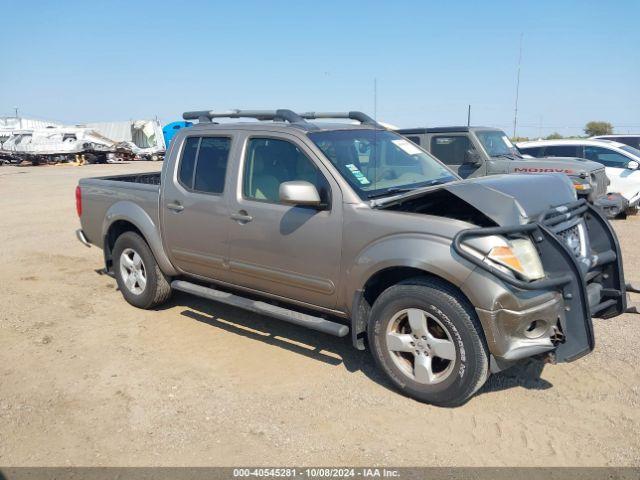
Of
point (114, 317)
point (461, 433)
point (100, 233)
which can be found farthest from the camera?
point (100, 233)

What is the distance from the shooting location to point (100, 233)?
6.21 meters

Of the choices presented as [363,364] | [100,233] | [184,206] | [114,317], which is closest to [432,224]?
[363,364]

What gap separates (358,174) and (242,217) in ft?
3.46

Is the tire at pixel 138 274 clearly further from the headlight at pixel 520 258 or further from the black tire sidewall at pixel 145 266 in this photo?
the headlight at pixel 520 258

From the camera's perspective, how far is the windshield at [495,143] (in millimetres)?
10383

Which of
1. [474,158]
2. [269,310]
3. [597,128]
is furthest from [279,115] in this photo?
[597,128]

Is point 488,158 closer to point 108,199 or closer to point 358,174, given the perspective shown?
point 358,174

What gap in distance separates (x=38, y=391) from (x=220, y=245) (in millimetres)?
1784

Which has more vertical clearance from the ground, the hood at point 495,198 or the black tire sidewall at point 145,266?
the hood at point 495,198

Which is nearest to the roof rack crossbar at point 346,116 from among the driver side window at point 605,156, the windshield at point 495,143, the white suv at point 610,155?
the windshield at point 495,143

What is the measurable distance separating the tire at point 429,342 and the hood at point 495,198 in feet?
1.86

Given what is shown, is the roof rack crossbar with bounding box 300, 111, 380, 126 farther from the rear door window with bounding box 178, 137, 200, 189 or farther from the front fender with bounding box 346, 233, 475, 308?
the front fender with bounding box 346, 233, 475, 308

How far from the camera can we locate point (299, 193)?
3.96m

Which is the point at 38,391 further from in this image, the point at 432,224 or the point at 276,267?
the point at 432,224
